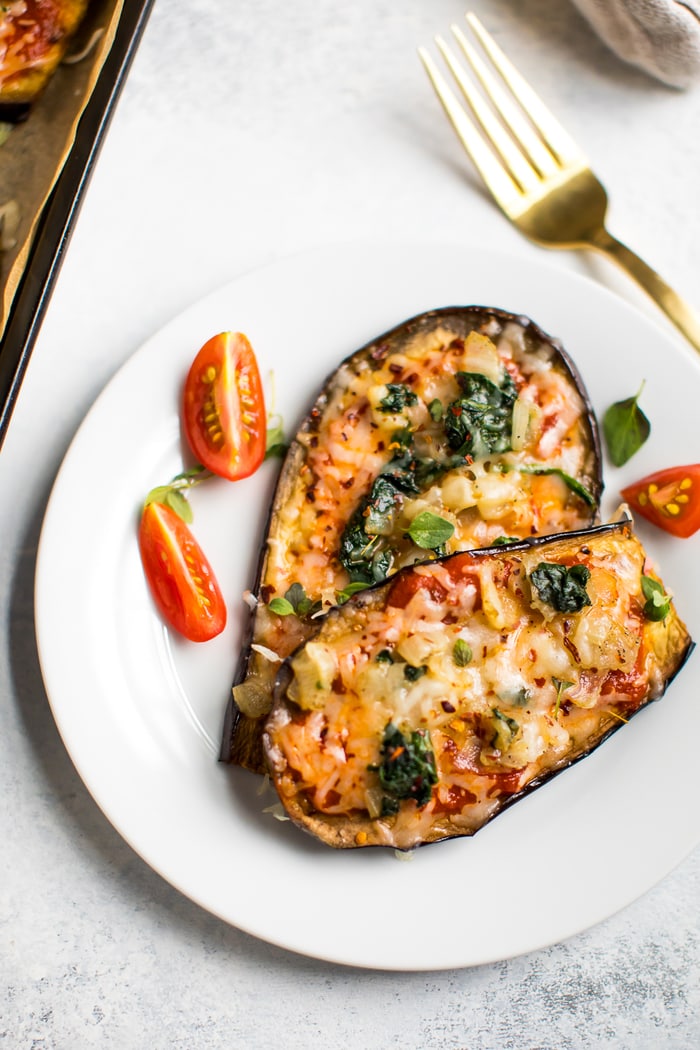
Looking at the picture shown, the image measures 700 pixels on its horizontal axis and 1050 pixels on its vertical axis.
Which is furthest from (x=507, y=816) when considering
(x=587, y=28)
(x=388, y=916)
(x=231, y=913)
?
(x=587, y=28)

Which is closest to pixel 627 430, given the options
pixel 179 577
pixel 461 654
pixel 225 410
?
pixel 461 654

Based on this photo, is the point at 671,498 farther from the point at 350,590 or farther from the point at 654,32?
the point at 654,32

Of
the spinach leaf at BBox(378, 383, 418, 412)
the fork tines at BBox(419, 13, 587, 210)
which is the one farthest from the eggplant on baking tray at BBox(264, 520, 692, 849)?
the fork tines at BBox(419, 13, 587, 210)

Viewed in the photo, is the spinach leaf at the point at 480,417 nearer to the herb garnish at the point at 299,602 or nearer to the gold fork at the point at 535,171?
the herb garnish at the point at 299,602

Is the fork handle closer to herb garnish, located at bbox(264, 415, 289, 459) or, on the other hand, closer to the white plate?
the white plate

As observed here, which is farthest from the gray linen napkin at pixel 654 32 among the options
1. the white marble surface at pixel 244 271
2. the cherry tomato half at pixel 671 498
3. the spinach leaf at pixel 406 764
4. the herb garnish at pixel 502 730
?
the spinach leaf at pixel 406 764
